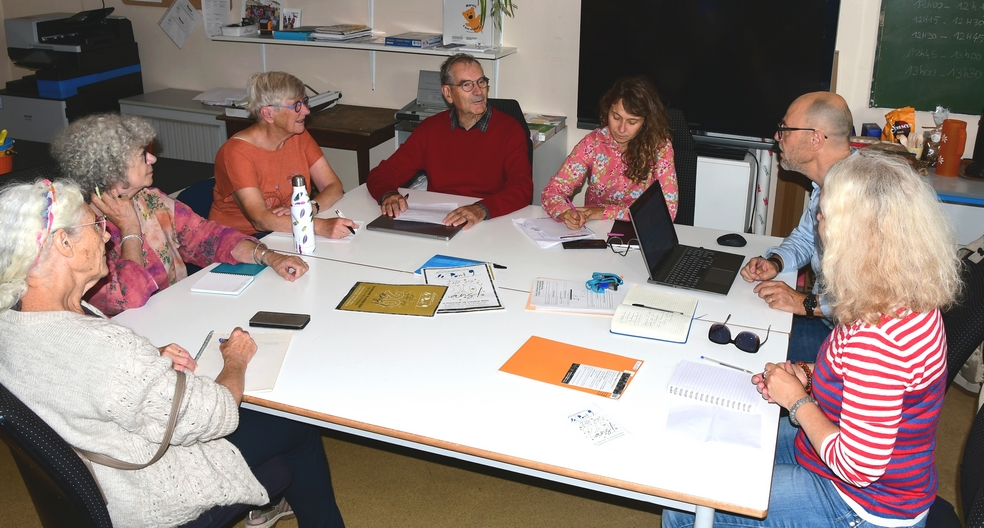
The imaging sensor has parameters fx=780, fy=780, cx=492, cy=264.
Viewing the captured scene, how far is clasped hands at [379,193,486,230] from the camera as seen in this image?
2695 mm

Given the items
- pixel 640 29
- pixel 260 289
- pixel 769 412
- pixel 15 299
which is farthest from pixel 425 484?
pixel 640 29

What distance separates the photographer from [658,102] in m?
2.83

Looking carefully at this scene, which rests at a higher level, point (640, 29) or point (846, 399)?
point (640, 29)

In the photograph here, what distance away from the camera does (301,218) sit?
2.42 meters

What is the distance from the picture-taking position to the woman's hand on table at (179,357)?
1.79 meters

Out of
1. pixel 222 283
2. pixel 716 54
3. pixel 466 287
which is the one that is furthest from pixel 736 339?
pixel 716 54

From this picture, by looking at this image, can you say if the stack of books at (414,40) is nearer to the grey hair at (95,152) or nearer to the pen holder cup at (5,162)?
the pen holder cup at (5,162)

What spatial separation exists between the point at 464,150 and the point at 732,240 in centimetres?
118

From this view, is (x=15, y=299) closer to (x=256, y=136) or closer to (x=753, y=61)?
(x=256, y=136)

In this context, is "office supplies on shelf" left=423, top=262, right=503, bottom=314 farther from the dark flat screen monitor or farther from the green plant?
the green plant

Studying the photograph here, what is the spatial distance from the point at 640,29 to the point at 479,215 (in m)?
1.62

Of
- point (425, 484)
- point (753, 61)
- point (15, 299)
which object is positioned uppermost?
point (753, 61)

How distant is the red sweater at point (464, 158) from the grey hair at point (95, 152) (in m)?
1.09

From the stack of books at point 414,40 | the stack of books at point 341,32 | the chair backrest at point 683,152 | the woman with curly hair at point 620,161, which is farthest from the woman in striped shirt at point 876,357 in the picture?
the stack of books at point 341,32
